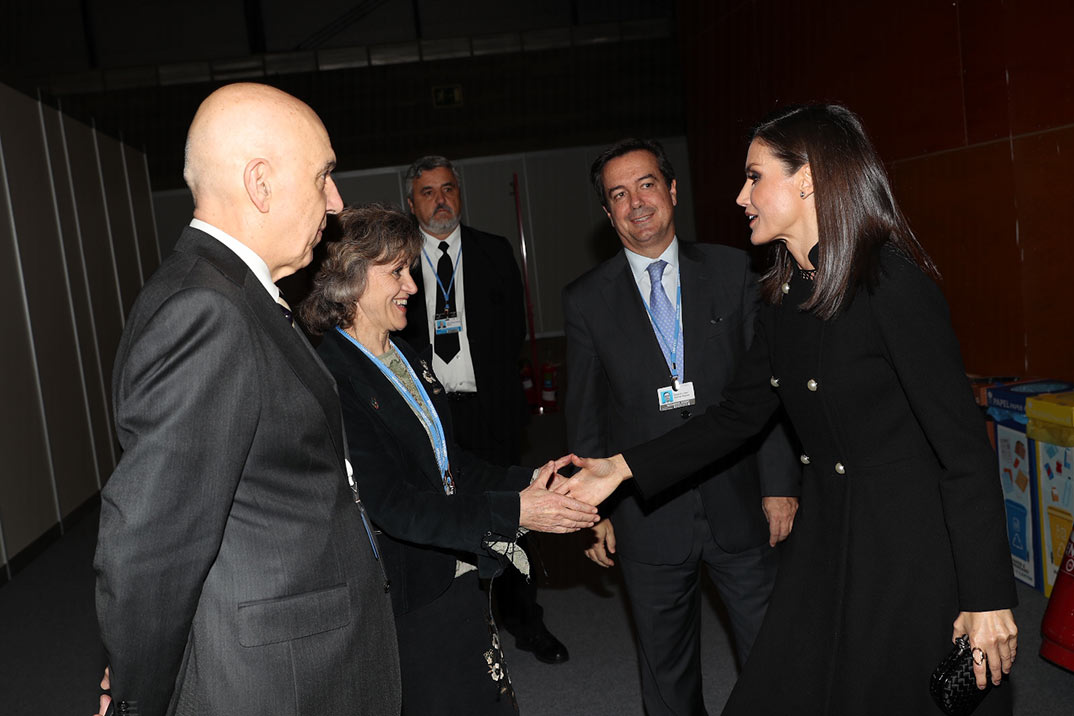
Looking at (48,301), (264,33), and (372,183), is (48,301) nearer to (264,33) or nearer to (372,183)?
(264,33)

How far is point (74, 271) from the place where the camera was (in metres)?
6.76

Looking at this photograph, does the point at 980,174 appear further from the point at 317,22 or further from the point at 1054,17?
the point at 317,22

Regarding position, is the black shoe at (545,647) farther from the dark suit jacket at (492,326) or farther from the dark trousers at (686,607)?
the dark trousers at (686,607)

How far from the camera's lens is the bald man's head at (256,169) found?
1426 mm

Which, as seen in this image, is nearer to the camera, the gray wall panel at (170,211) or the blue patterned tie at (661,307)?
the blue patterned tie at (661,307)

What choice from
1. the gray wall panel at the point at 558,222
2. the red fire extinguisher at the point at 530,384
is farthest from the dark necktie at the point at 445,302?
the gray wall panel at the point at 558,222

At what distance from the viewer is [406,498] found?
1990mm

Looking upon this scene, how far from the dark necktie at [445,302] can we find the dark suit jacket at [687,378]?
1.27 m

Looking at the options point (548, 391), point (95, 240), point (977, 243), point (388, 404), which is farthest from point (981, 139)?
point (95, 240)

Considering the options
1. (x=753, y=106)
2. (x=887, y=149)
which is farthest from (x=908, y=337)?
(x=753, y=106)

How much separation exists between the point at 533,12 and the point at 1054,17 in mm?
8442

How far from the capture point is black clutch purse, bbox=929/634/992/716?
5.37 ft

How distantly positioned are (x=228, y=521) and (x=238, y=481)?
0.32ft

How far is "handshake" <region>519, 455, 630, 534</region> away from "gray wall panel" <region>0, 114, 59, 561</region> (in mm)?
3998
